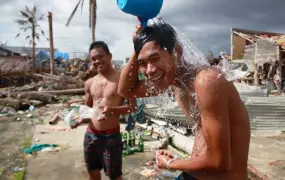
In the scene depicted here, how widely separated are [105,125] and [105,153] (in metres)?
0.32

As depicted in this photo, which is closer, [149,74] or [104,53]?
[149,74]

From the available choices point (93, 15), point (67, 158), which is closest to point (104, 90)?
point (67, 158)

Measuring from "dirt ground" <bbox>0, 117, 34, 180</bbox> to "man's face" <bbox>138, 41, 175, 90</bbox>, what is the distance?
366cm

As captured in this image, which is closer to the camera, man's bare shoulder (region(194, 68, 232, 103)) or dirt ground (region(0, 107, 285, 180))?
man's bare shoulder (region(194, 68, 232, 103))

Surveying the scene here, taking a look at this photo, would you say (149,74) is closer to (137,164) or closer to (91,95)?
(91,95)

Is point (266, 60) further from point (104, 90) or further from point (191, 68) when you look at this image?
point (191, 68)

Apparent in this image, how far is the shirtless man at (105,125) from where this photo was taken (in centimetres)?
324

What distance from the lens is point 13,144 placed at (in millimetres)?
6375

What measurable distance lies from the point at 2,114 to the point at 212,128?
34.2ft

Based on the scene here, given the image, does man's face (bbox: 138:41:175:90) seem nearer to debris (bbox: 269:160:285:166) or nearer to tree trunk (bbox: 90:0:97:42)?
debris (bbox: 269:160:285:166)

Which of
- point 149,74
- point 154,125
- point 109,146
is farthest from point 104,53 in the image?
point 154,125

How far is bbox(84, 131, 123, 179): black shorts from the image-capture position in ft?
10.6

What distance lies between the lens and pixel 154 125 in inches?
282

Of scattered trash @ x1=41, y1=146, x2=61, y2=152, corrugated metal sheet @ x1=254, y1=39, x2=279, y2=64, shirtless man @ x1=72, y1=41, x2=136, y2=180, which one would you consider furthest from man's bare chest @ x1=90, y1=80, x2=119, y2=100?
corrugated metal sheet @ x1=254, y1=39, x2=279, y2=64
